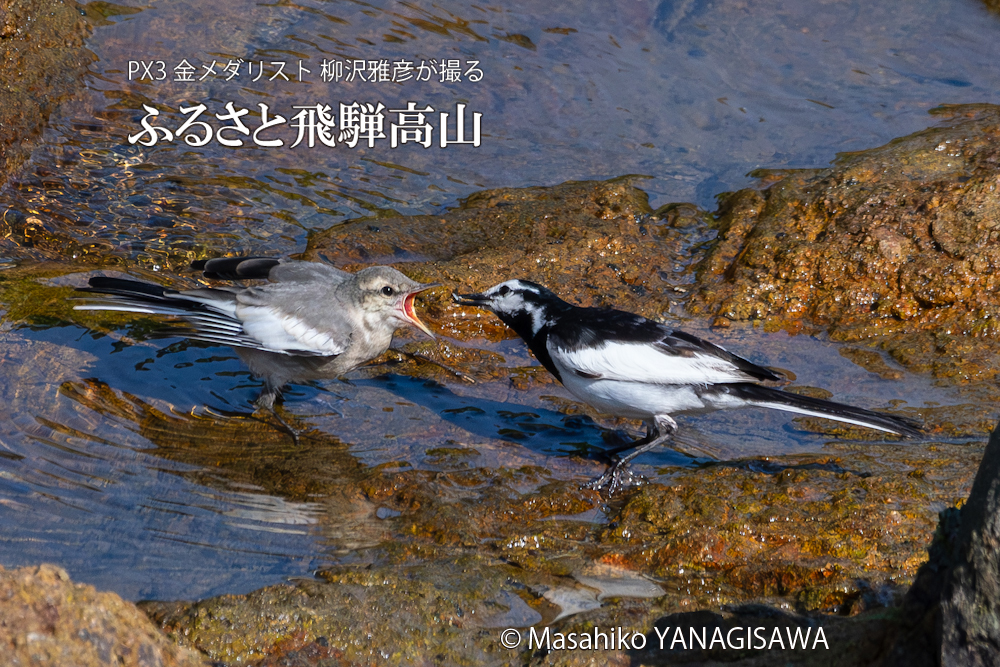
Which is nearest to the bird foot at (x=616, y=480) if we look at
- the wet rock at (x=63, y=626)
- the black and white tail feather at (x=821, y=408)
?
the black and white tail feather at (x=821, y=408)

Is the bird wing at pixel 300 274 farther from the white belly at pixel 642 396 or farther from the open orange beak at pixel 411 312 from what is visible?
the white belly at pixel 642 396

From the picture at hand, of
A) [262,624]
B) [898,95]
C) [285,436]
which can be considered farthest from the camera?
[898,95]

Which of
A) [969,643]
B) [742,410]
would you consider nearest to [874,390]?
[742,410]

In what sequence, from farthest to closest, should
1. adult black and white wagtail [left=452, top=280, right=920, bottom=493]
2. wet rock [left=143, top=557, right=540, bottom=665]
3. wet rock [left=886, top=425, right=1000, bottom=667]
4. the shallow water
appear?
adult black and white wagtail [left=452, top=280, right=920, bottom=493], the shallow water, wet rock [left=143, top=557, right=540, bottom=665], wet rock [left=886, top=425, right=1000, bottom=667]

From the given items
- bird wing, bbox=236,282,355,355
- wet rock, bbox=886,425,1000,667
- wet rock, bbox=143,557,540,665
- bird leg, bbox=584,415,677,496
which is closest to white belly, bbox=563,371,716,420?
bird leg, bbox=584,415,677,496

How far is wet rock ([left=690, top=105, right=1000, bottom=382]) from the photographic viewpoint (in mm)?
6301

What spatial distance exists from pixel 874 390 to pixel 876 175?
2.37 metres

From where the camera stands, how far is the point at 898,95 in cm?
944

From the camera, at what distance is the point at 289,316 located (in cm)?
549

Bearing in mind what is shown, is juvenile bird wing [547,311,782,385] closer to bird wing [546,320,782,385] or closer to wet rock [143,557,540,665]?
bird wing [546,320,782,385]

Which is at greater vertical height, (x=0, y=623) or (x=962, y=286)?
(x=962, y=286)

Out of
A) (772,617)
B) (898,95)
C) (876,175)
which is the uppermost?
(898,95)

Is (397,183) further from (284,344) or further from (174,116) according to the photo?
(284,344)

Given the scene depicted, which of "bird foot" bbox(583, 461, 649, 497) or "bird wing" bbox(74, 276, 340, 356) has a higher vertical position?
"bird wing" bbox(74, 276, 340, 356)
